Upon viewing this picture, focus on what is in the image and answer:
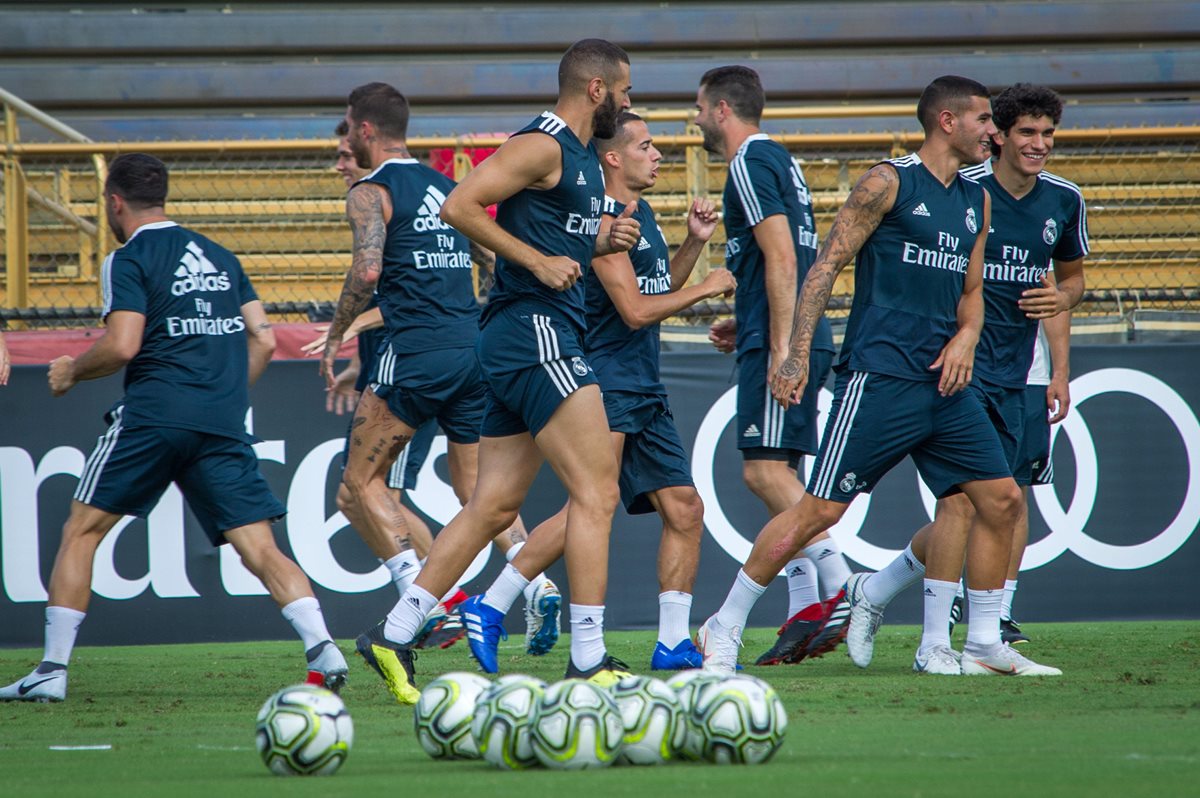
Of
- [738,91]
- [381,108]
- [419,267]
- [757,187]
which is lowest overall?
[419,267]

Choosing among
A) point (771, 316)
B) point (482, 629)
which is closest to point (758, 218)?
point (771, 316)

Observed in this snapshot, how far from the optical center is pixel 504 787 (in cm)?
328

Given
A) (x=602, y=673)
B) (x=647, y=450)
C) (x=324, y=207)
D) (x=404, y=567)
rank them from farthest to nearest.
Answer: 1. (x=324, y=207)
2. (x=404, y=567)
3. (x=647, y=450)
4. (x=602, y=673)

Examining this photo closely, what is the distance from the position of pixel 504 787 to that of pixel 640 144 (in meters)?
3.74

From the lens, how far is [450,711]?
3.71m

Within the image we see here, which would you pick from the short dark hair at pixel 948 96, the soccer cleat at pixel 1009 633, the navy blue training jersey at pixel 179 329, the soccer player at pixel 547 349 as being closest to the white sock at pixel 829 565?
the soccer cleat at pixel 1009 633

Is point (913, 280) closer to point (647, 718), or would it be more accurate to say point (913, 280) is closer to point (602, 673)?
point (602, 673)

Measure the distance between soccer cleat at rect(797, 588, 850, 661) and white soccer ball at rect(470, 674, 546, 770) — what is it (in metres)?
2.91

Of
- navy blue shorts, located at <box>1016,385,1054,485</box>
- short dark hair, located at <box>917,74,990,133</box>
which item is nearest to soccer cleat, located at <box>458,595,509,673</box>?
navy blue shorts, located at <box>1016,385,1054,485</box>

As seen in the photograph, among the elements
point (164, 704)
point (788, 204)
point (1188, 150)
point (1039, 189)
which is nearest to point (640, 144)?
point (788, 204)

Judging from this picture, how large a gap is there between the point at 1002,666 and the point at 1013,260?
1.79m

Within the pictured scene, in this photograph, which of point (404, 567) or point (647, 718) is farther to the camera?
point (404, 567)

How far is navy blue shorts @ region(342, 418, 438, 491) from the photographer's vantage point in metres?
7.63

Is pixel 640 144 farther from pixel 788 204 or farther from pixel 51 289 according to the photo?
pixel 51 289
